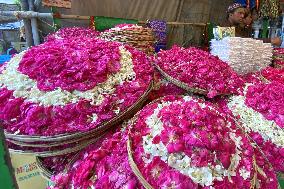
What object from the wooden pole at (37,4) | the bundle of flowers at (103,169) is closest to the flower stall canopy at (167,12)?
the wooden pole at (37,4)

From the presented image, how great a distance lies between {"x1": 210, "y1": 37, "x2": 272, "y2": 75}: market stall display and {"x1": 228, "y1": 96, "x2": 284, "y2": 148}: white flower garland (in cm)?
70

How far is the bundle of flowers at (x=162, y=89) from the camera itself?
1607mm

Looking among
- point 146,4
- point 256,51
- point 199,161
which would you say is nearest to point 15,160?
point 199,161

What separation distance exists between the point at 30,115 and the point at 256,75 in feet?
5.76

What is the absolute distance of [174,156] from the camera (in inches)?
38.1

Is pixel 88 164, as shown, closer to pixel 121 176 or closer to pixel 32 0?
pixel 121 176

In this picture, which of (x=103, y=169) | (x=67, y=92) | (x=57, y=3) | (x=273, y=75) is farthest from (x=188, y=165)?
(x=57, y=3)

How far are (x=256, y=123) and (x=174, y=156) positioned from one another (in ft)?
2.47

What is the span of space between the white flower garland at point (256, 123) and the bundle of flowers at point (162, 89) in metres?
0.33

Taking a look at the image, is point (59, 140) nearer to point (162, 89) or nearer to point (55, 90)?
point (55, 90)

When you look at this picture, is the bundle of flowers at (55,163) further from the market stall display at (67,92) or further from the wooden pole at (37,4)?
the wooden pole at (37,4)

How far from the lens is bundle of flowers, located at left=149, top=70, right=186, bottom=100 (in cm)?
161

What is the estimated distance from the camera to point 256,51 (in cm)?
234

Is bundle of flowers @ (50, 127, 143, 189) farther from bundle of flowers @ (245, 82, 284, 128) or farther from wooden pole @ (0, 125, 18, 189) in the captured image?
bundle of flowers @ (245, 82, 284, 128)
